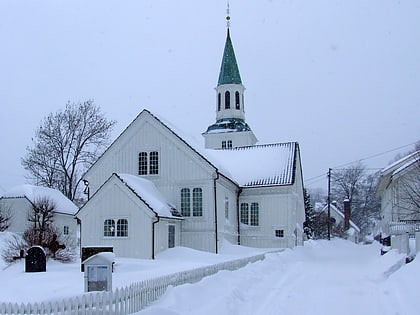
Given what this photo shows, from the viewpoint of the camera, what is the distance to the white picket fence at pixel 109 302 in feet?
25.4

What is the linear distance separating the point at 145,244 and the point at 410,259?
1176 centimetres

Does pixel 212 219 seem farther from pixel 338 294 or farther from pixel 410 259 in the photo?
pixel 338 294

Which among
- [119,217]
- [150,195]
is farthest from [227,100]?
[119,217]

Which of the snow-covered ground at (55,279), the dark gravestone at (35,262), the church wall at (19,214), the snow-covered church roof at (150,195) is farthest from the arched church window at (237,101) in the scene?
the dark gravestone at (35,262)

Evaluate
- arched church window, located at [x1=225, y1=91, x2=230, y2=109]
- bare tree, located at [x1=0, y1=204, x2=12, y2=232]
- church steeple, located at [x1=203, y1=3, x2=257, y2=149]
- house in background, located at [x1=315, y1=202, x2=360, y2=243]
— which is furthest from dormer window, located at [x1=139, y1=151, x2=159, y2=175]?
house in background, located at [x1=315, y1=202, x2=360, y2=243]

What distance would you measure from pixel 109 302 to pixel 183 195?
19521 mm

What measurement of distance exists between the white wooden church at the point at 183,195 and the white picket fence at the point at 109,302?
12.1 m

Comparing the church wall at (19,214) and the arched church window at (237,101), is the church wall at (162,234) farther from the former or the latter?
the arched church window at (237,101)

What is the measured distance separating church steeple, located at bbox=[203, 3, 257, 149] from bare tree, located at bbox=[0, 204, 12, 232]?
20262mm

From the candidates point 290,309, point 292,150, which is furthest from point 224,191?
point 290,309

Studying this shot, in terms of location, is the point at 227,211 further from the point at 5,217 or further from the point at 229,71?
the point at 229,71

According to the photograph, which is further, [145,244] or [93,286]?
[145,244]

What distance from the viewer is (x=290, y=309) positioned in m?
11.4

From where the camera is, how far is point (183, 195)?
28266 mm
